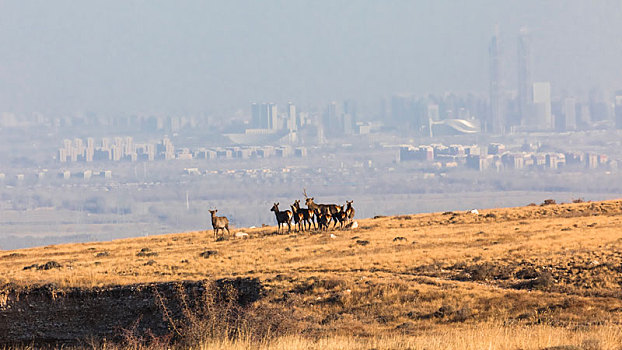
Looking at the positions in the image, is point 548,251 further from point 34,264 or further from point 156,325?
point 34,264

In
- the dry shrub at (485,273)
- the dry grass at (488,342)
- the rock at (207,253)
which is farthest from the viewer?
the rock at (207,253)

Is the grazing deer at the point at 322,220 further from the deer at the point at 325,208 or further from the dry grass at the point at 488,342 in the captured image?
the dry grass at the point at 488,342

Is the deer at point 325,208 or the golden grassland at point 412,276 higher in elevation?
the deer at point 325,208

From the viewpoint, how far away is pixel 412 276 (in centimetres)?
3269

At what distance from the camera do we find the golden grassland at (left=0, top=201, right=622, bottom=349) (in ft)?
71.9

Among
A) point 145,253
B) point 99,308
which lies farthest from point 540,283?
point 145,253

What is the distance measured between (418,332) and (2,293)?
17550 mm

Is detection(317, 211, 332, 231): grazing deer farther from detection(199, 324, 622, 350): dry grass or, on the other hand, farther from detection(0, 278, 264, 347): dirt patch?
detection(199, 324, 622, 350): dry grass

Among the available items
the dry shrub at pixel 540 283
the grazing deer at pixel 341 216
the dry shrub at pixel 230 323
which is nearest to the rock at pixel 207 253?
the dry shrub at pixel 230 323

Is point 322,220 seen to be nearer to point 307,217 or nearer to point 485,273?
point 307,217

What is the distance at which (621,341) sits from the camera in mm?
18688

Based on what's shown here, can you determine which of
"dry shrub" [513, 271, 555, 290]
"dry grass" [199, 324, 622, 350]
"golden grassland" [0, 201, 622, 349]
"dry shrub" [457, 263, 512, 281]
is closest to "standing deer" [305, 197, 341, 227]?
"golden grassland" [0, 201, 622, 349]

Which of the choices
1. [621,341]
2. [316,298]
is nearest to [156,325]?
[316,298]

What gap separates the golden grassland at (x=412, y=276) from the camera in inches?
862
